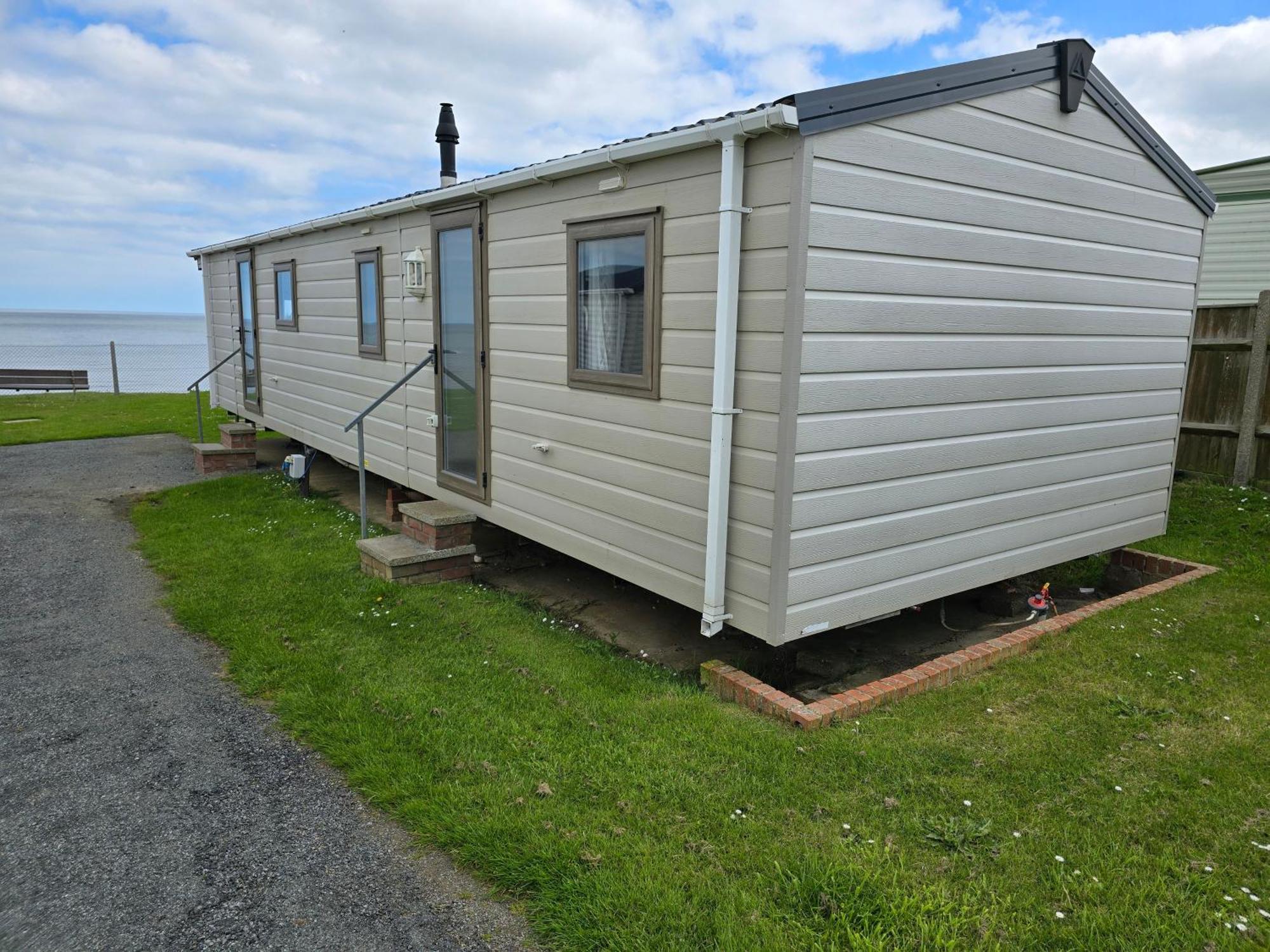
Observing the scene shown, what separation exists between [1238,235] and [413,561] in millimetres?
10259

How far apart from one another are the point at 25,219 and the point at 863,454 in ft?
127

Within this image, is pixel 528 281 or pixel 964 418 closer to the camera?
pixel 964 418

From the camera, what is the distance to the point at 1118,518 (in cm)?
546

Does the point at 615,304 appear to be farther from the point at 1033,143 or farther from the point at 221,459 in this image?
the point at 221,459

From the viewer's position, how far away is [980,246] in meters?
4.05

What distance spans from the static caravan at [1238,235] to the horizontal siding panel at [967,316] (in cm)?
569

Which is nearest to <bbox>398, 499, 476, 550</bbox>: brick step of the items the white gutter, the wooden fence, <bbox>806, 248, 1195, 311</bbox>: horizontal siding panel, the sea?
the white gutter

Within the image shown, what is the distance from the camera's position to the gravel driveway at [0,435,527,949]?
7.82ft

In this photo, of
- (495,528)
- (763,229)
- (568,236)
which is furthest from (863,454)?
(495,528)

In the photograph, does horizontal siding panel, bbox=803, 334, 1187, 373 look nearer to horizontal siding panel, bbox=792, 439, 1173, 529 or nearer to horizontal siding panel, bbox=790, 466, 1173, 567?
horizontal siding panel, bbox=792, 439, 1173, 529

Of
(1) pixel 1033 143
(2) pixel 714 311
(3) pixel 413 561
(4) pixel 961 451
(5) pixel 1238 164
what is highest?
(5) pixel 1238 164

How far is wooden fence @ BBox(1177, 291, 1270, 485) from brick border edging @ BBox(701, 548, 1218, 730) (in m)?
3.54

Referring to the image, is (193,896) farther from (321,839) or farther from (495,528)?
(495,528)

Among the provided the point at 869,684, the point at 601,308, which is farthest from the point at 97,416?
the point at 869,684
